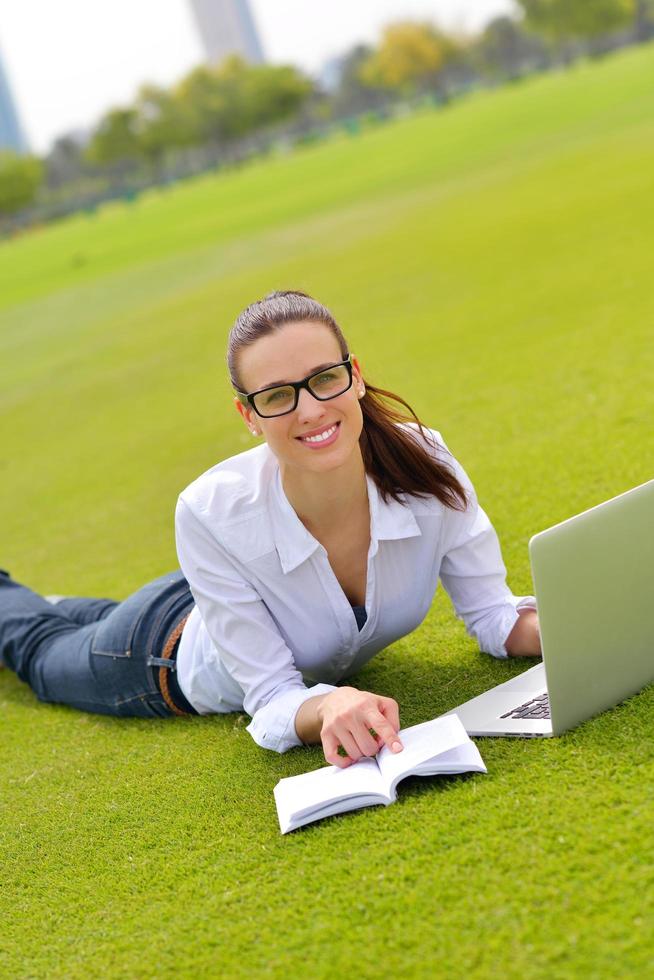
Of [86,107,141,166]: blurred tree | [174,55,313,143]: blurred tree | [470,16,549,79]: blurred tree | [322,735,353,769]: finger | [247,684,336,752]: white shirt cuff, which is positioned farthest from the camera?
[470,16,549,79]: blurred tree

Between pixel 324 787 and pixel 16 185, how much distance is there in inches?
3714

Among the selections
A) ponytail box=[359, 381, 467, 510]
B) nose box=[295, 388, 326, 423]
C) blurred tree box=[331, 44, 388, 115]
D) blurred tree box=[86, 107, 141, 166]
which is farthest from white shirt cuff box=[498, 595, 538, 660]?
blurred tree box=[331, 44, 388, 115]

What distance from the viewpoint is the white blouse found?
3.09 meters

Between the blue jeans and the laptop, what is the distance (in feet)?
4.07

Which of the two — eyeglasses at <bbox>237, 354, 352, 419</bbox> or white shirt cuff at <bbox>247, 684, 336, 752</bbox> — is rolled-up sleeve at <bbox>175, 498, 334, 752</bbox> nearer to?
white shirt cuff at <bbox>247, 684, 336, 752</bbox>

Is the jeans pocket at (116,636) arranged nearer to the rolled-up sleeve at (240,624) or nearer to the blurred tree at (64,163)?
the rolled-up sleeve at (240,624)

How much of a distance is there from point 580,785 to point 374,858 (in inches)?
18.4

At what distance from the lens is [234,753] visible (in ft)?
10.9

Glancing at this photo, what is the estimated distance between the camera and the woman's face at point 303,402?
2.91 meters

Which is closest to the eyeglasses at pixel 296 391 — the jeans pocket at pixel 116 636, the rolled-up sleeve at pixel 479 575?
the rolled-up sleeve at pixel 479 575

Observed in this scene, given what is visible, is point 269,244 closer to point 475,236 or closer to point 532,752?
point 475,236

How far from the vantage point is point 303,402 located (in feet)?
9.50

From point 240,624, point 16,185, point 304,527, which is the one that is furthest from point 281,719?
point 16,185

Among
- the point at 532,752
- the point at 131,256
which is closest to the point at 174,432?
the point at 532,752
